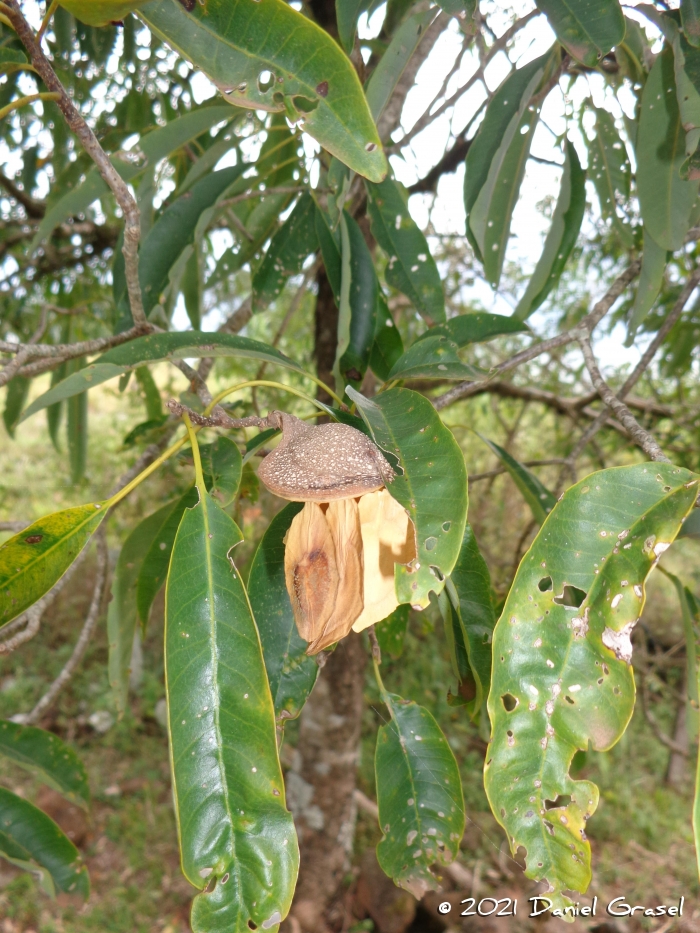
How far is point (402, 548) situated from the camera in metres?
0.51

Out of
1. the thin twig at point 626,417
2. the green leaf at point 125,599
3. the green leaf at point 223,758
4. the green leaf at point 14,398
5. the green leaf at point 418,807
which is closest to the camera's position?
the green leaf at point 223,758

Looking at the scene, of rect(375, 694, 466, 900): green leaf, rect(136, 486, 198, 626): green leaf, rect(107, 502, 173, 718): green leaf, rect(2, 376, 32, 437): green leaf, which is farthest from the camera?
rect(2, 376, 32, 437): green leaf

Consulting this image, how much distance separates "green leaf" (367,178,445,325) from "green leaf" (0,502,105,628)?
1.78 ft

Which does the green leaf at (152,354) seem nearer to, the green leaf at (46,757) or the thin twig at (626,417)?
the thin twig at (626,417)

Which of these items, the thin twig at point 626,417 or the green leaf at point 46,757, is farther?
the green leaf at point 46,757

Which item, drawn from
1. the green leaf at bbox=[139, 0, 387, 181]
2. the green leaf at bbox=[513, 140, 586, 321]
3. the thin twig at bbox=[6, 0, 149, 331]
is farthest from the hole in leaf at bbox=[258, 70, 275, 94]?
the green leaf at bbox=[513, 140, 586, 321]

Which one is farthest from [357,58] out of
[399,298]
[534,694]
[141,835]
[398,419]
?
[141,835]

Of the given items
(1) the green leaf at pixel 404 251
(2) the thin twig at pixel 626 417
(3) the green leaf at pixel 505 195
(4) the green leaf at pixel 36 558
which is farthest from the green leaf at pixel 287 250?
(4) the green leaf at pixel 36 558

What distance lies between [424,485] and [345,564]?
86 mm

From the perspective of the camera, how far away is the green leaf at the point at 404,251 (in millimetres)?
910

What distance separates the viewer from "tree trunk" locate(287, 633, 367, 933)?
1.57 meters

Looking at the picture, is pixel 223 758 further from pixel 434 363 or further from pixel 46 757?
pixel 46 757

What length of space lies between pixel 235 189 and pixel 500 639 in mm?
907

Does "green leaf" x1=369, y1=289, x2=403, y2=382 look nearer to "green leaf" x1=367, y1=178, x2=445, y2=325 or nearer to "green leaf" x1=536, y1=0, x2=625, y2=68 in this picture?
"green leaf" x1=367, y1=178, x2=445, y2=325
